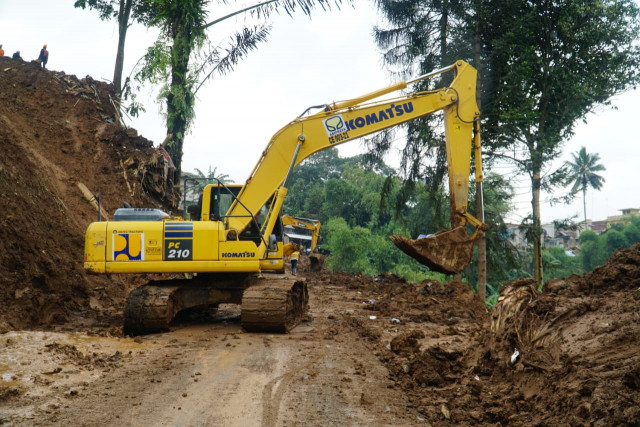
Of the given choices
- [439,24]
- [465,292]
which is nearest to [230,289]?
[465,292]

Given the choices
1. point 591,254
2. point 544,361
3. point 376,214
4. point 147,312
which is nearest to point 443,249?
point 544,361

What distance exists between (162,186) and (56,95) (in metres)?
4.77

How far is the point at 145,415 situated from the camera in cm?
500

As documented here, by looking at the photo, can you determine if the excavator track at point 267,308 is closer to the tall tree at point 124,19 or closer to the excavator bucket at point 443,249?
the excavator bucket at point 443,249

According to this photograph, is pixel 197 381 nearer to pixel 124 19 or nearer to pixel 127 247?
pixel 127 247

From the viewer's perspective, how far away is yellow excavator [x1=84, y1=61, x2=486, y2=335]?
9484 millimetres

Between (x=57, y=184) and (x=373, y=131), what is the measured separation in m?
8.38

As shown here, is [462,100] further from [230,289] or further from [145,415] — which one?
[145,415]

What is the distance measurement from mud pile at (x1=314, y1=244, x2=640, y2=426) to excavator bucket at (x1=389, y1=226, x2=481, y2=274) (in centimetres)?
160

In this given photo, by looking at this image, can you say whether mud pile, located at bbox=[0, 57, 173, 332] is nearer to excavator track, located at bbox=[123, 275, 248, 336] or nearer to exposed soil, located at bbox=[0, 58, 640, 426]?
exposed soil, located at bbox=[0, 58, 640, 426]

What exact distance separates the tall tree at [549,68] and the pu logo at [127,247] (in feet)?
34.6

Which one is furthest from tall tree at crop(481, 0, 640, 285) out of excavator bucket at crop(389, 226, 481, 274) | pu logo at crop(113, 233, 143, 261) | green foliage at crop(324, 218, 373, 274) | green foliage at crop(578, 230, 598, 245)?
green foliage at crop(578, 230, 598, 245)

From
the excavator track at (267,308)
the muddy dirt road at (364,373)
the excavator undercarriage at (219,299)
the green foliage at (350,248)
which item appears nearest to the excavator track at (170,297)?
the excavator undercarriage at (219,299)

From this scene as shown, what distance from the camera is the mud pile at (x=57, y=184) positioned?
392 inches
